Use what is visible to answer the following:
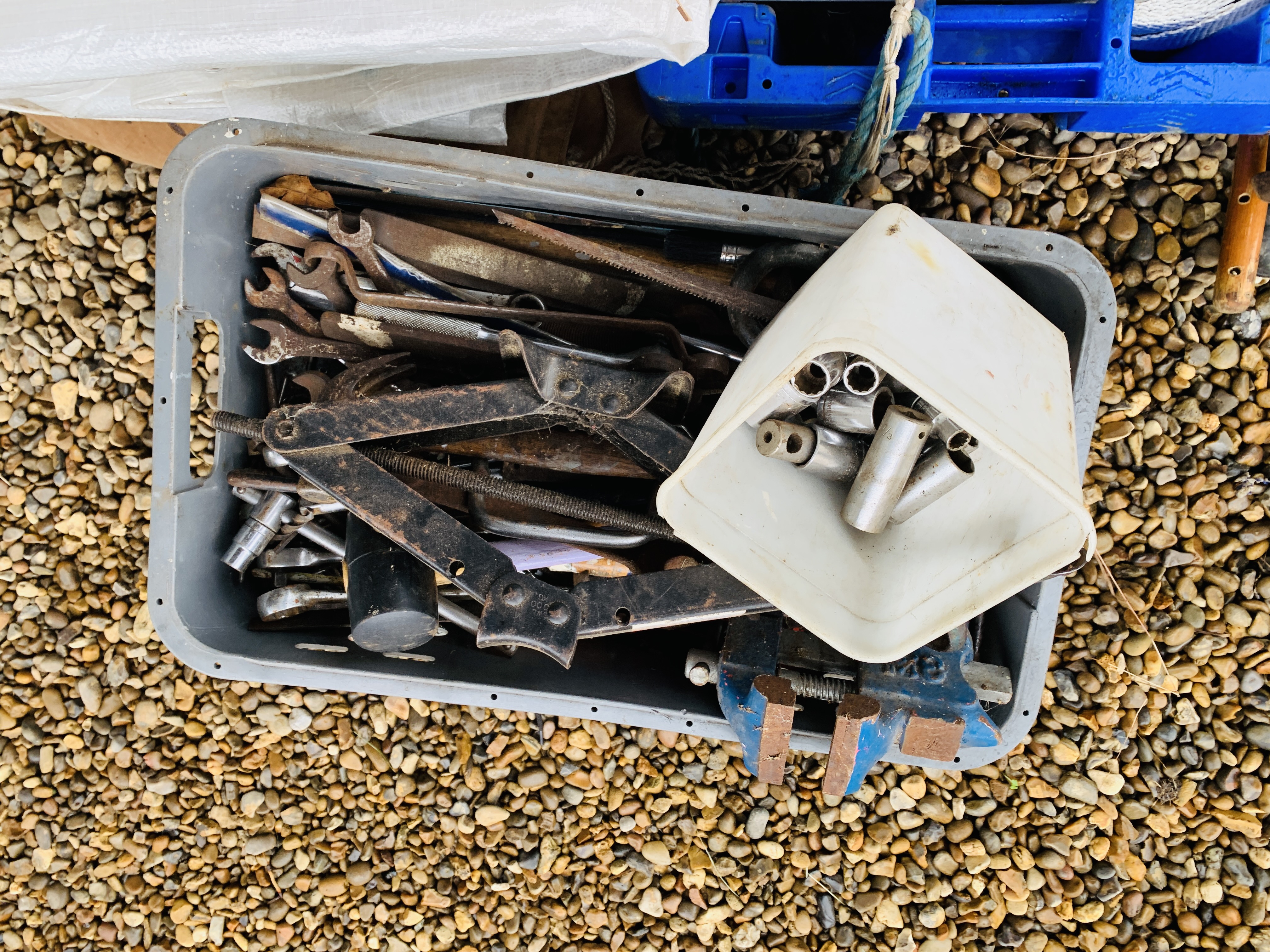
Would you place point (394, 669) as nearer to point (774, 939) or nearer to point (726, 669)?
point (726, 669)

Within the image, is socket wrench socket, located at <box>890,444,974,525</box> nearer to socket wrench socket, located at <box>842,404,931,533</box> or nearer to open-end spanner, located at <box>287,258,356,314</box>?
socket wrench socket, located at <box>842,404,931,533</box>

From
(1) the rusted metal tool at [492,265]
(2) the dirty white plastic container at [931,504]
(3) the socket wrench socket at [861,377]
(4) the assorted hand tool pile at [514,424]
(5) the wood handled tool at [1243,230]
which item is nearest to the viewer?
(2) the dirty white plastic container at [931,504]

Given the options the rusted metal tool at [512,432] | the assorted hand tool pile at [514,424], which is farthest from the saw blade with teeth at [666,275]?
the rusted metal tool at [512,432]

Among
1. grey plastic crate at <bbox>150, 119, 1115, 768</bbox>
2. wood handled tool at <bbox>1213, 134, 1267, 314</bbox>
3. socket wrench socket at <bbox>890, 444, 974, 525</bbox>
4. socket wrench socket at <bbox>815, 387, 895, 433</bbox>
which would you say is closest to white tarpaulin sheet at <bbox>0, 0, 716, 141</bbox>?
grey plastic crate at <bbox>150, 119, 1115, 768</bbox>

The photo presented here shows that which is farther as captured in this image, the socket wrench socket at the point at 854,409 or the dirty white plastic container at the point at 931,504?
the socket wrench socket at the point at 854,409

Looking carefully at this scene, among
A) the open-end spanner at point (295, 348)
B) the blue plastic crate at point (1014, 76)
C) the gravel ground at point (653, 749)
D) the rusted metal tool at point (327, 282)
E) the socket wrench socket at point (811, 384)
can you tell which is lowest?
the gravel ground at point (653, 749)

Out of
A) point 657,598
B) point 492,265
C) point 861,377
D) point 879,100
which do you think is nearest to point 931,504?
point 861,377

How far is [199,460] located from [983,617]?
1269mm

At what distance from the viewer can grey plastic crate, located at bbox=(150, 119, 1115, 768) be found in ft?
3.40

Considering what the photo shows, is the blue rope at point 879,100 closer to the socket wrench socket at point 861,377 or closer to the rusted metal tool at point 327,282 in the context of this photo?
the socket wrench socket at point 861,377

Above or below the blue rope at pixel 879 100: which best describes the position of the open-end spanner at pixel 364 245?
below

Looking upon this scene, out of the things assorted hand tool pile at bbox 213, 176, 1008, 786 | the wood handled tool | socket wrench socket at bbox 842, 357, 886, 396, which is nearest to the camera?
socket wrench socket at bbox 842, 357, 886, 396

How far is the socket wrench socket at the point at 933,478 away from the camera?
0.94m

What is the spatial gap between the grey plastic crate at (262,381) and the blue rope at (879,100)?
14cm
